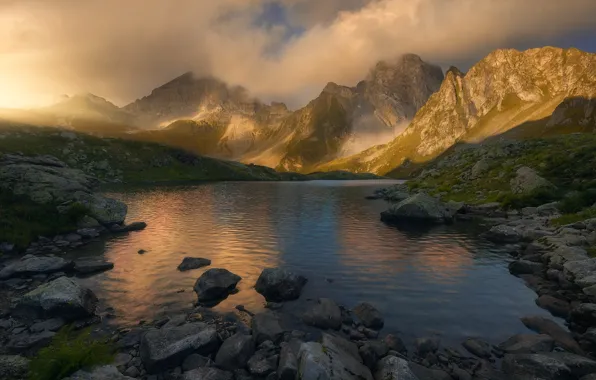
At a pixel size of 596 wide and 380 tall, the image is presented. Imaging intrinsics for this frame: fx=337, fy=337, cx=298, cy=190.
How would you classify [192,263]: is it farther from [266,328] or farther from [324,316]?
[324,316]

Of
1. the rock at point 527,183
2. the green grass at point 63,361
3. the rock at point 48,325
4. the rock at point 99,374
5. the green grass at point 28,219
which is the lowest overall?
the rock at point 48,325

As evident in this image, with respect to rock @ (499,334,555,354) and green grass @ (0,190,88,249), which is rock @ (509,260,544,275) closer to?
rock @ (499,334,555,354)

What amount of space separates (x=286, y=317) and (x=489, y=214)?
6005cm

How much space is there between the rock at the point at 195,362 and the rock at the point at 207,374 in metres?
0.90

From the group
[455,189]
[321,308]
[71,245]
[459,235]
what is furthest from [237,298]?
[455,189]

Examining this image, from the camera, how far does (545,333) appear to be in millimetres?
21625

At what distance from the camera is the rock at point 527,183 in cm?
6856

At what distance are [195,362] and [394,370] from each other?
10199mm

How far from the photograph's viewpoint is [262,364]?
17.7 m

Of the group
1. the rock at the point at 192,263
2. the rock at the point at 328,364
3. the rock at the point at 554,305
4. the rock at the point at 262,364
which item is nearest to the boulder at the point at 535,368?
the rock at the point at 328,364

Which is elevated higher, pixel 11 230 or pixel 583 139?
pixel 583 139

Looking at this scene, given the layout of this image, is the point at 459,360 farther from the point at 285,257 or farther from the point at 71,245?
the point at 71,245

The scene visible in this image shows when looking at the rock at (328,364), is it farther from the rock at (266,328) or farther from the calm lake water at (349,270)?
the calm lake water at (349,270)

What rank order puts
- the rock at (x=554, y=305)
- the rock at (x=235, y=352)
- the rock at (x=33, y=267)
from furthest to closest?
1. the rock at (x=33, y=267)
2. the rock at (x=554, y=305)
3. the rock at (x=235, y=352)
